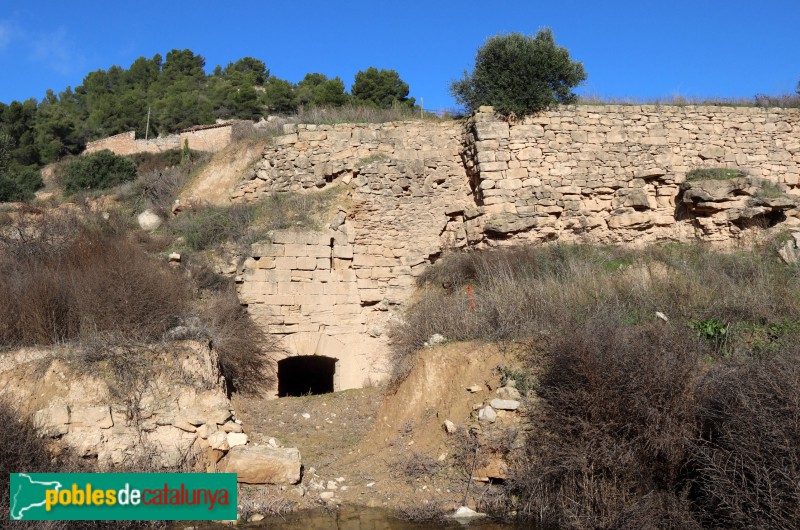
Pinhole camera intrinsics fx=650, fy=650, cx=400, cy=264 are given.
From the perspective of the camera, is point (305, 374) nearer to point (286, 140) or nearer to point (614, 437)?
point (286, 140)

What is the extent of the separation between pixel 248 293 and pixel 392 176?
3.40m

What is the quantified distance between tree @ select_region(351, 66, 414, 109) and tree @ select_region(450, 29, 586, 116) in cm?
1327

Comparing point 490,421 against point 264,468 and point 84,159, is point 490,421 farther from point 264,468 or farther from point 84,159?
point 84,159

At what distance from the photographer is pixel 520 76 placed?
12.4 metres

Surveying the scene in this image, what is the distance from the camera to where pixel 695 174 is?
12.0m

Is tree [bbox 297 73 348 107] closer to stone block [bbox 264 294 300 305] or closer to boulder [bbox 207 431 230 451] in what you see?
stone block [bbox 264 294 300 305]

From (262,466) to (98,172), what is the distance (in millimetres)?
15233

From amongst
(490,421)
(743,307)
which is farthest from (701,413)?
(743,307)

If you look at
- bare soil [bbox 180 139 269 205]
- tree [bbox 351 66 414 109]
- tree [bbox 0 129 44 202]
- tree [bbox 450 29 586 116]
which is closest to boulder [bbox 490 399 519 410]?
tree [bbox 450 29 586 116]

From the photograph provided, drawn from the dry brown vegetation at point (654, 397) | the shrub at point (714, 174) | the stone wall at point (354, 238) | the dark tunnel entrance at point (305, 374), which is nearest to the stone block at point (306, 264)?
the stone wall at point (354, 238)

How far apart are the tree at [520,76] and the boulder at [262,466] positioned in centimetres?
780

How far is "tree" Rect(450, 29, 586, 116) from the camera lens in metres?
12.2

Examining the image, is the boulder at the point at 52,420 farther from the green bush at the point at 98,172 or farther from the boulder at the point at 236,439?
the green bush at the point at 98,172

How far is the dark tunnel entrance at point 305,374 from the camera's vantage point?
11555 millimetres
